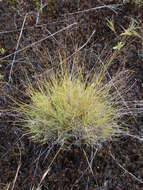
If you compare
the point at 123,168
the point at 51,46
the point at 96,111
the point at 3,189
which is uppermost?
the point at 51,46

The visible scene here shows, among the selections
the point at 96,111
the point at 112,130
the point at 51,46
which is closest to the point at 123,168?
the point at 112,130

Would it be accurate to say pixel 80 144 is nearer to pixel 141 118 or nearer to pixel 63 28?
pixel 141 118

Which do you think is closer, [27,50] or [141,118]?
[141,118]

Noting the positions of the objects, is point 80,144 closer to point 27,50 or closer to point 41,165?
point 41,165

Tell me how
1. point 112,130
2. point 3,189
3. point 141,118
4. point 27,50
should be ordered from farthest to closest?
point 27,50
point 141,118
point 112,130
point 3,189

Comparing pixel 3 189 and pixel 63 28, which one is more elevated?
pixel 63 28

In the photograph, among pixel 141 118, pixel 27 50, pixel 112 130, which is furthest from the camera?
pixel 27 50
